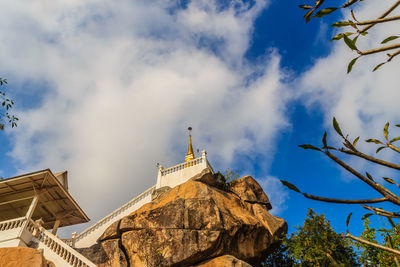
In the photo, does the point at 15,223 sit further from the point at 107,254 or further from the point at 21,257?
the point at 107,254

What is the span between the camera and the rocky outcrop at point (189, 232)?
15.5m

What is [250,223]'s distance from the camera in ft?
59.7

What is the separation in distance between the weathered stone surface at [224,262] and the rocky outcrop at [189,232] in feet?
0.38

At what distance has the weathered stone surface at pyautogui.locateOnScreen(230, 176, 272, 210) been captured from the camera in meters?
21.9

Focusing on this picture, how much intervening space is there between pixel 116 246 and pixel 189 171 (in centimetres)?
845

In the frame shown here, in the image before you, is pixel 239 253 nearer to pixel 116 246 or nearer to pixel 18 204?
pixel 116 246

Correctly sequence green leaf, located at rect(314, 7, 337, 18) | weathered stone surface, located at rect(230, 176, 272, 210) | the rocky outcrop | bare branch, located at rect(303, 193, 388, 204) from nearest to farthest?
bare branch, located at rect(303, 193, 388, 204) < green leaf, located at rect(314, 7, 337, 18) < the rocky outcrop < weathered stone surface, located at rect(230, 176, 272, 210)

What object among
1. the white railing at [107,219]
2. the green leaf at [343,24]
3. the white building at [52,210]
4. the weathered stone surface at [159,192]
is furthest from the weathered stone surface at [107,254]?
the green leaf at [343,24]

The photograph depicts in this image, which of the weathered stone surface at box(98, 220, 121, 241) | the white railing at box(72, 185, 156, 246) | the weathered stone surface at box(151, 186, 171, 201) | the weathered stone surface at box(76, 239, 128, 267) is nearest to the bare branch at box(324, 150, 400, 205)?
the weathered stone surface at box(76, 239, 128, 267)

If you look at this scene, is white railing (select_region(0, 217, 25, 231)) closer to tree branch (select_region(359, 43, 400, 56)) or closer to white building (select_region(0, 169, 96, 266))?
white building (select_region(0, 169, 96, 266))

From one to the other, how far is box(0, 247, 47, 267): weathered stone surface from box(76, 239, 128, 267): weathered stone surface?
3.67 metres

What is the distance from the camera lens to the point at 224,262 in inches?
582

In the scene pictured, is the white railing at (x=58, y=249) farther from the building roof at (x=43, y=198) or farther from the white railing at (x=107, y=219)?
the white railing at (x=107, y=219)

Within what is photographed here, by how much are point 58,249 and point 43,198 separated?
5072mm
